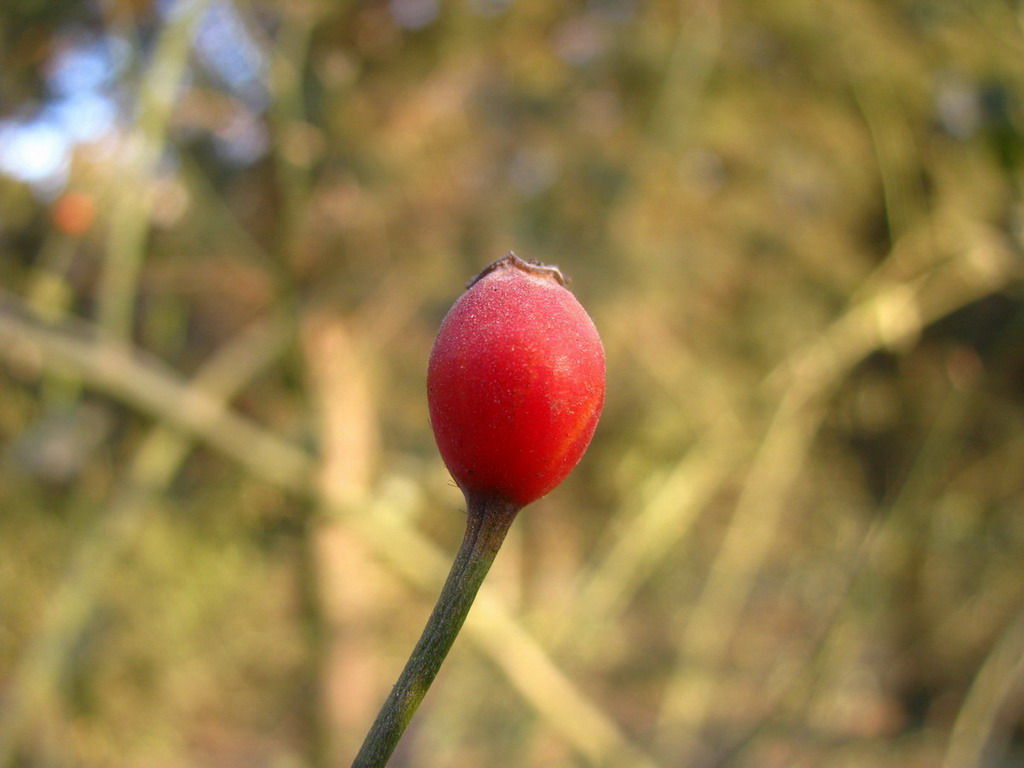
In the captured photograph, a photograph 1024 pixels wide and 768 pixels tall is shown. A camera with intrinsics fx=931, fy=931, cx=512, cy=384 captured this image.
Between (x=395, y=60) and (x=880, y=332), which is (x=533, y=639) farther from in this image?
(x=395, y=60)

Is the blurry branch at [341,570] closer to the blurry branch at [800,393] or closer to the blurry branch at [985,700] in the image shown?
the blurry branch at [800,393]

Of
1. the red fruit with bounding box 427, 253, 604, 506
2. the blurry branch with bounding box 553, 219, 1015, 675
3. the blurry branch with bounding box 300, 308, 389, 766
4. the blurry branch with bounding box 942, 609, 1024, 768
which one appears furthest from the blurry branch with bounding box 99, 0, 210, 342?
the blurry branch with bounding box 942, 609, 1024, 768

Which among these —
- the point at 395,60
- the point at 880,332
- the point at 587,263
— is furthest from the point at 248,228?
the point at 880,332

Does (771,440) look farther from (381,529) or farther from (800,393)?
(381,529)

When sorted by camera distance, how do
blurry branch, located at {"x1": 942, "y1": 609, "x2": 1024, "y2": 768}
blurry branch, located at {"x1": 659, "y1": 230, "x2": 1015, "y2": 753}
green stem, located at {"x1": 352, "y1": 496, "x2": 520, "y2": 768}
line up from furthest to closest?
1. blurry branch, located at {"x1": 659, "y1": 230, "x2": 1015, "y2": 753}
2. blurry branch, located at {"x1": 942, "y1": 609, "x2": 1024, "y2": 768}
3. green stem, located at {"x1": 352, "y1": 496, "x2": 520, "y2": 768}

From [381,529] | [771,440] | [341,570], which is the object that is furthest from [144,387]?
[771,440]

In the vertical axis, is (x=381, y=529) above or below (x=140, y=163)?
below

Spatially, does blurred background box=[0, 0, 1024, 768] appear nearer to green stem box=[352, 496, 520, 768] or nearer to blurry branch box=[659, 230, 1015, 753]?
blurry branch box=[659, 230, 1015, 753]

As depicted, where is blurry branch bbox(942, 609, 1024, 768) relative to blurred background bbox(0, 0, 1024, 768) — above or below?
below
